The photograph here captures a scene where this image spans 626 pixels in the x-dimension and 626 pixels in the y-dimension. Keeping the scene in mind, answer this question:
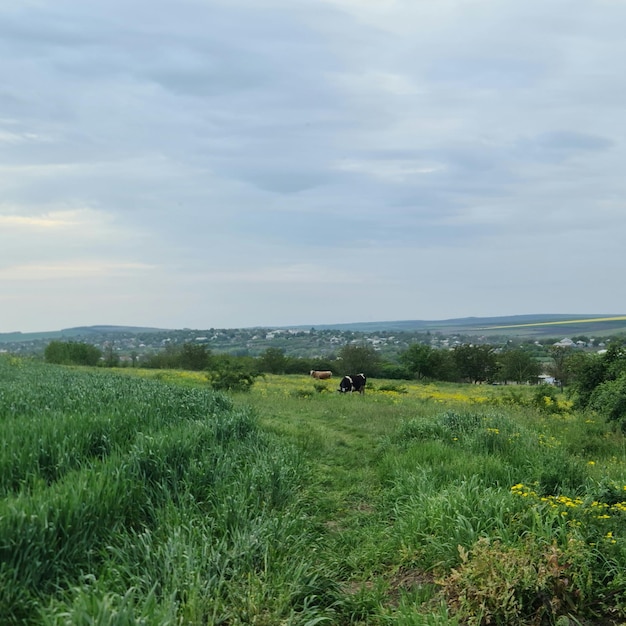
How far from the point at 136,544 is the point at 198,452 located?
2.34 meters

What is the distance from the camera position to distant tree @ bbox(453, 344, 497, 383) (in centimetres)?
6469

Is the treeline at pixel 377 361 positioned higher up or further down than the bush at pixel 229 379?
further down

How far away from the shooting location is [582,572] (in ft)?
12.9

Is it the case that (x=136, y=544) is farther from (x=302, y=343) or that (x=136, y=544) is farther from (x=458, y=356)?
(x=302, y=343)

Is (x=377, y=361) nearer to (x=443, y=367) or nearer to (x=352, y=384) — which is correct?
(x=443, y=367)

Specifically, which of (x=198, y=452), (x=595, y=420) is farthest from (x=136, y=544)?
(x=595, y=420)

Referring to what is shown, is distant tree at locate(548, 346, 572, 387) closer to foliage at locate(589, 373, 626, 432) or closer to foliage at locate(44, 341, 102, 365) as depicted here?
foliage at locate(589, 373, 626, 432)

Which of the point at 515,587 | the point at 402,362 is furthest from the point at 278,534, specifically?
the point at 402,362

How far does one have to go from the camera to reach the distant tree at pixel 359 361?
63.2 metres

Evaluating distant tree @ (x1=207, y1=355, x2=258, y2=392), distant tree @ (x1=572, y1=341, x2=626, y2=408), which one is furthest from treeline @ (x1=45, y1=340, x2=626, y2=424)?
distant tree @ (x1=572, y1=341, x2=626, y2=408)

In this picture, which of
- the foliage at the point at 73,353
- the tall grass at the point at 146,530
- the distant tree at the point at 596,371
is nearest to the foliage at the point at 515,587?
the tall grass at the point at 146,530

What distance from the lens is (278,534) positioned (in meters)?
4.57

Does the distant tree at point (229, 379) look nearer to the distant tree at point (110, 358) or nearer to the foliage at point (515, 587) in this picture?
the foliage at point (515, 587)

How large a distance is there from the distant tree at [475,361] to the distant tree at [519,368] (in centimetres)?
275
